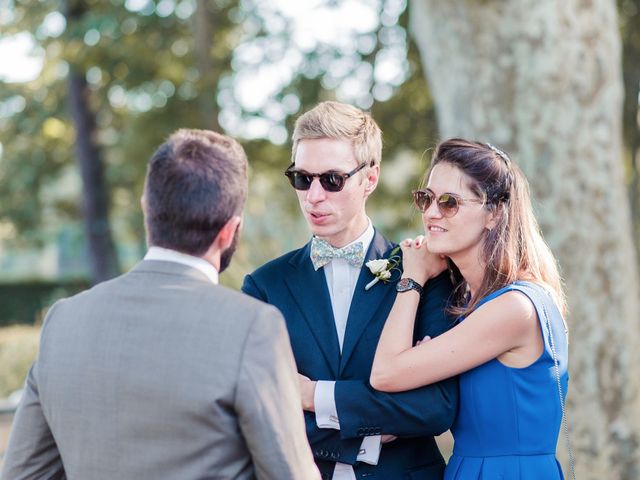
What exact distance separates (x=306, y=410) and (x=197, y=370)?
3.00 ft

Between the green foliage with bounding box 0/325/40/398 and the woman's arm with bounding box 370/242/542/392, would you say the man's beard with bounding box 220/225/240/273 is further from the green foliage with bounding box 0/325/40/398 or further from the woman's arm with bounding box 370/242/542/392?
the green foliage with bounding box 0/325/40/398

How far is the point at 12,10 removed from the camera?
18.6 metres

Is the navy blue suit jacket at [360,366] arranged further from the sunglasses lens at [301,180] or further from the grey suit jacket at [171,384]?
the grey suit jacket at [171,384]

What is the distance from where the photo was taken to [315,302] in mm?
3229

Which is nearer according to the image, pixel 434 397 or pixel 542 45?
pixel 434 397

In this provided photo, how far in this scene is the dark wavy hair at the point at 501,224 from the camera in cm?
320

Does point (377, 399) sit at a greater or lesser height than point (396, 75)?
lesser

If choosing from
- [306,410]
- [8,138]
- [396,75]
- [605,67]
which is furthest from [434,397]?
[8,138]

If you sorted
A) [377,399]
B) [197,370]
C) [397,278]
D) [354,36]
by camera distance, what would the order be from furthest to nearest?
[354,36], [397,278], [377,399], [197,370]

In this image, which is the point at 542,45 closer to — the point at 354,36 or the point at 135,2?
the point at 354,36

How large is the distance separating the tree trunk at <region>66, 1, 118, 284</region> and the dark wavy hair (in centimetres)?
1737

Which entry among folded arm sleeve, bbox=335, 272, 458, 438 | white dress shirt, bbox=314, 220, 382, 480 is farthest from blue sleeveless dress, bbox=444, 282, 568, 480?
white dress shirt, bbox=314, 220, 382, 480

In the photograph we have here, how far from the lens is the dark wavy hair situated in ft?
10.5

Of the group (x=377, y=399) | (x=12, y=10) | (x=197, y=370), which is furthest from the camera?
(x=12, y=10)
